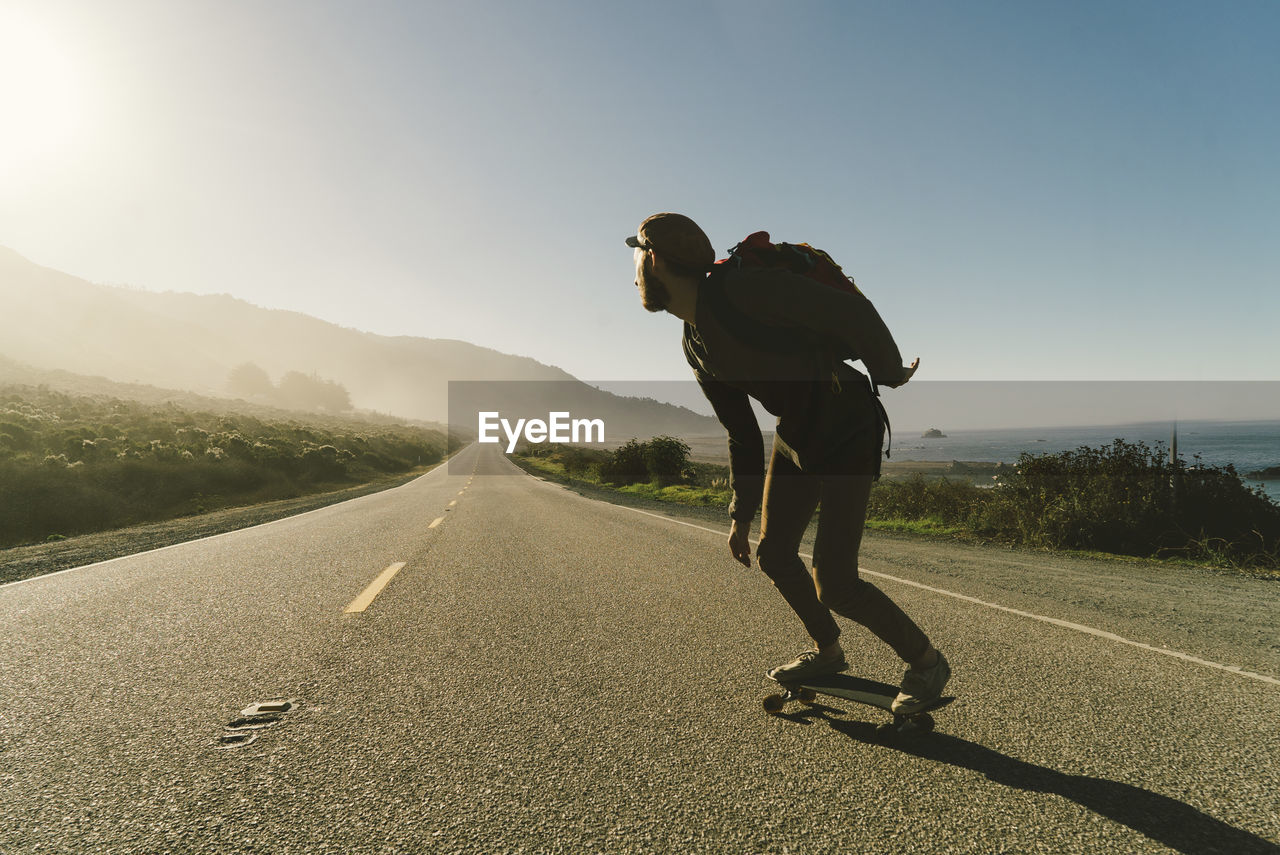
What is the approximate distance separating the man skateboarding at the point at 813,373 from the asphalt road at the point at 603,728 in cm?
56

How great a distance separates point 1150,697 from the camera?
2779 mm

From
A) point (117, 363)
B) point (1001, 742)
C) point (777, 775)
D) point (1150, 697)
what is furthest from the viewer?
point (117, 363)

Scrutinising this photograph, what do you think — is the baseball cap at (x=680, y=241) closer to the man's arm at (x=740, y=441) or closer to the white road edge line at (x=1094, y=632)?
the man's arm at (x=740, y=441)

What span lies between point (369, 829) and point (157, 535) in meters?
11.3

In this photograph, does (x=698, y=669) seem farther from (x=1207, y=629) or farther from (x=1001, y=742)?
(x=1207, y=629)

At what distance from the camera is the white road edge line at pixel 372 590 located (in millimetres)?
4488

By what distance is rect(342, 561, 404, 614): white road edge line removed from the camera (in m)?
4.49

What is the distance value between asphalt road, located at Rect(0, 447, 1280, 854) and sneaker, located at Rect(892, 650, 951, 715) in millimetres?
163

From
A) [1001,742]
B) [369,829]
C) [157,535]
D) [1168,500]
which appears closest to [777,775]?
[1001,742]

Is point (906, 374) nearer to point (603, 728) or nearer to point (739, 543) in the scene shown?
point (739, 543)

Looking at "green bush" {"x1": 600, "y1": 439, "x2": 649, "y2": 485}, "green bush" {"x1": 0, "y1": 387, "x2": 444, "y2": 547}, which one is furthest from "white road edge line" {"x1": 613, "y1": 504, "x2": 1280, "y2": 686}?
"green bush" {"x1": 600, "y1": 439, "x2": 649, "y2": 485}

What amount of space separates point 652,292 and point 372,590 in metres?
3.98

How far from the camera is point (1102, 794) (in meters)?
1.96

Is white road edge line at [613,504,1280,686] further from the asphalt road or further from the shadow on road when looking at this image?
the shadow on road
